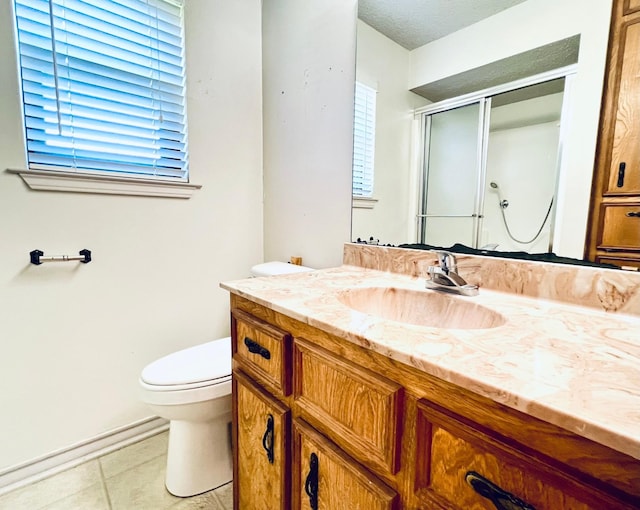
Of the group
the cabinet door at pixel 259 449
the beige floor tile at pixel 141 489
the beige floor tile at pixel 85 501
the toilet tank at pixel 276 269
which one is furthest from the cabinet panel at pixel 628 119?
the beige floor tile at pixel 85 501

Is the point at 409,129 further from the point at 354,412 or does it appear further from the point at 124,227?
the point at 124,227

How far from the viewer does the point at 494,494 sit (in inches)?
16.6

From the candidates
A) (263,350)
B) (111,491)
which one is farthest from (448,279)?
(111,491)

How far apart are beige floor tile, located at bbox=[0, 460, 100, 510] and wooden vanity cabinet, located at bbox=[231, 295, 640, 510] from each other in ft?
2.59

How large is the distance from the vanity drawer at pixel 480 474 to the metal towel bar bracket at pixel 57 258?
139 centimetres

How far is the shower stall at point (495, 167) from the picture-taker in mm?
833

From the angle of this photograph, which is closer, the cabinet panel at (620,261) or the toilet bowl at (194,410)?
the cabinet panel at (620,261)

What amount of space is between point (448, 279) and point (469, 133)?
0.48 meters

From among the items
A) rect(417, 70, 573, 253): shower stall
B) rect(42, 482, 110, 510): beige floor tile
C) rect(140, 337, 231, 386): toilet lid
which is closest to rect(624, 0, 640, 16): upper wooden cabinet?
rect(417, 70, 573, 253): shower stall

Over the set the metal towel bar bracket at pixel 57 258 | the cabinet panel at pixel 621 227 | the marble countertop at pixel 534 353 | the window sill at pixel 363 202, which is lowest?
the marble countertop at pixel 534 353

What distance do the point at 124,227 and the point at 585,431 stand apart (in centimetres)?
159

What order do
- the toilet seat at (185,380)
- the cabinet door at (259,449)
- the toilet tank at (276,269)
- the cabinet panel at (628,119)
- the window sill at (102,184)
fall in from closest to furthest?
1. the cabinet panel at (628,119)
2. the cabinet door at (259,449)
3. the toilet seat at (185,380)
4. the window sill at (102,184)
5. the toilet tank at (276,269)

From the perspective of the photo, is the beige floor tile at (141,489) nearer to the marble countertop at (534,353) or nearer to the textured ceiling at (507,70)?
the marble countertop at (534,353)

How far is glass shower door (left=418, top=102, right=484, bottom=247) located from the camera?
3.28 ft
